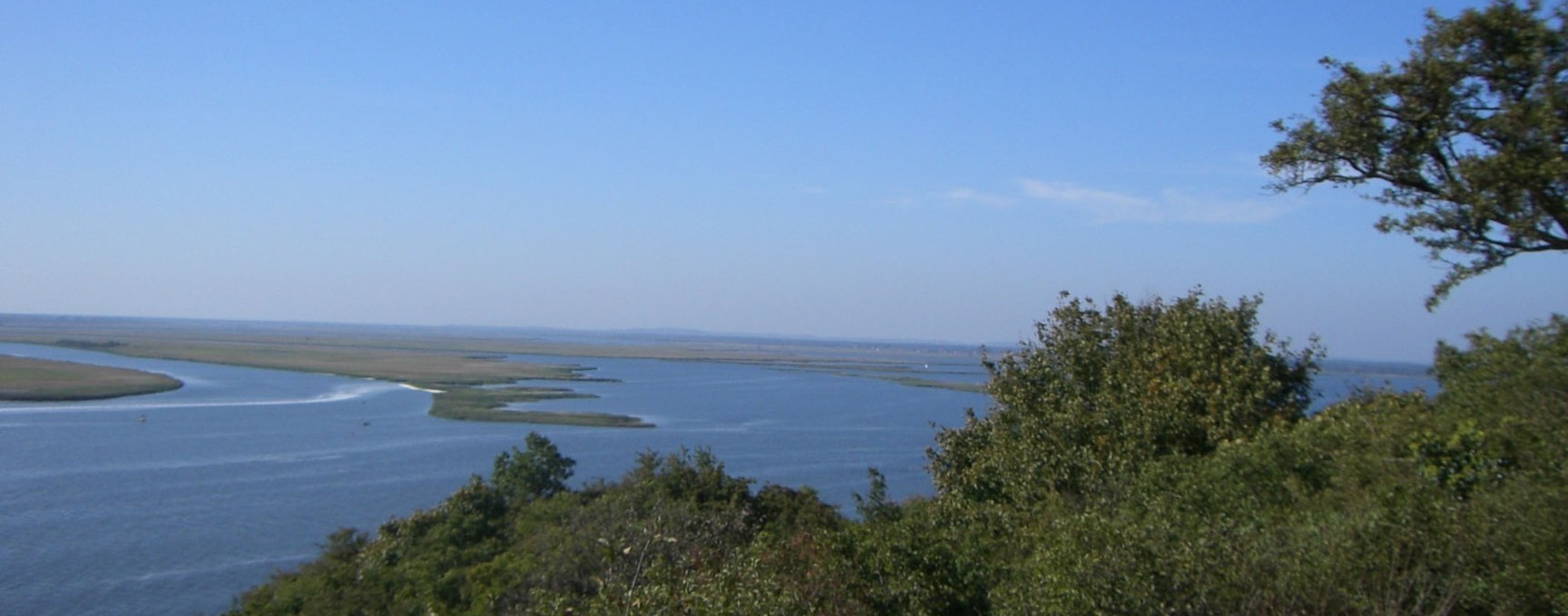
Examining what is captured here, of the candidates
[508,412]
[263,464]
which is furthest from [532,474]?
[508,412]

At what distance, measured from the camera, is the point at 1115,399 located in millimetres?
13367

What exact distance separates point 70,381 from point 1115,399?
56172 millimetres

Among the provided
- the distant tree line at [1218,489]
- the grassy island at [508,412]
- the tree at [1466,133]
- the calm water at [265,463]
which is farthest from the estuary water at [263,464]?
the tree at [1466,133]

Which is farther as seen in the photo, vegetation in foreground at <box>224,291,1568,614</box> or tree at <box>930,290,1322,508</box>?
tree at <box>930,290,1322,508</box>

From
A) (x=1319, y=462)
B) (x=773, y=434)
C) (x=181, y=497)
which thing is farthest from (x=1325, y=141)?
(x=773, y=434)

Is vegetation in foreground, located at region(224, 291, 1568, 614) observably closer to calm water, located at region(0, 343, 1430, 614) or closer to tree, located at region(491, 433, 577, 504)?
tree, located at region(491, 433, 577, 504)

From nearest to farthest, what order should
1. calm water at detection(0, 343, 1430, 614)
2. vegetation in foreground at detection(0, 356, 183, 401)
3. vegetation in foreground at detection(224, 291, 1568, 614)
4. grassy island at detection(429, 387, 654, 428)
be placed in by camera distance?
vegetation in foreground at detection(224, 291, 1568, 614)
calm water at detection(0, 343, 1430, 614)
grassy island at detection(429, 387, 654, 428)
vegetation in foreground at detection(0, 356, 183, 401)

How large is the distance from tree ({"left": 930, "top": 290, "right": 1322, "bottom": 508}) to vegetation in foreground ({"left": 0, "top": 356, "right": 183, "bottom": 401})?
46.9m

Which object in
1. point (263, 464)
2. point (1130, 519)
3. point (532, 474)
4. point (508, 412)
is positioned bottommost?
point (263, 464)

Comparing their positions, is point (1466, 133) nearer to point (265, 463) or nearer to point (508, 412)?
point (265, 463)

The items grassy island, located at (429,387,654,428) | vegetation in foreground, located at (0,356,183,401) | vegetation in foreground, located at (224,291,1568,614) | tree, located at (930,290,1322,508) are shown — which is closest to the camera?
vegetation in foreground, located at (224,291,1568,614)

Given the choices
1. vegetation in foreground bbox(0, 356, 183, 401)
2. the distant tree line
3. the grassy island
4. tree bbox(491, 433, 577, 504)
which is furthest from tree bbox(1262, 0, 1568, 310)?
vegetation in foreground bbox(0, 356, 183, 401)

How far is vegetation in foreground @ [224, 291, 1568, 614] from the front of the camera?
21.6 ft

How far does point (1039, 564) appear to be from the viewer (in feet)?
24.2
